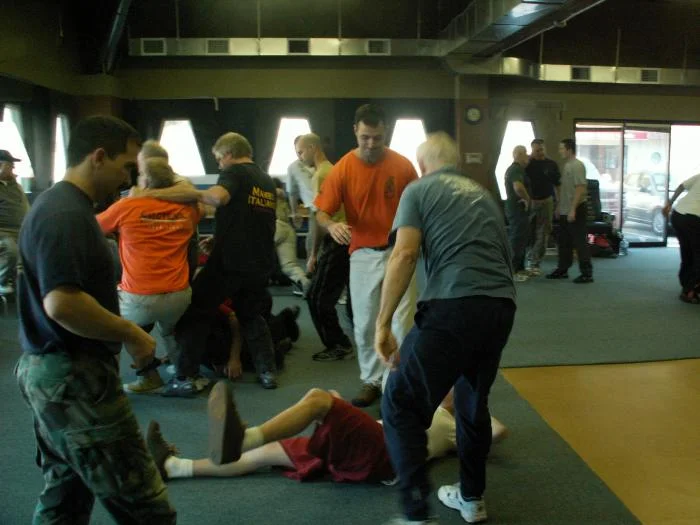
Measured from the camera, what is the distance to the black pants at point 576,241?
730 centimetres

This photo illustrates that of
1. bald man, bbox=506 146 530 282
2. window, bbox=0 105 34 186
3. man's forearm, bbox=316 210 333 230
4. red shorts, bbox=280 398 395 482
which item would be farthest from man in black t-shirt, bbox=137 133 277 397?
bald man, bbox=506 146 530 282

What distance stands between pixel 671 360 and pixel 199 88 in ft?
24.4

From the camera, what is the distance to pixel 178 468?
2.70 meters

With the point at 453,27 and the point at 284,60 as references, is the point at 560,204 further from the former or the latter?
the point at 284,60

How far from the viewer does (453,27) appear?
8609 mm

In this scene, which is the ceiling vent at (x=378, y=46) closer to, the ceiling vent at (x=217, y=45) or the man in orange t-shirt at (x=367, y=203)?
the ceiling vent at (x=217, y=45)

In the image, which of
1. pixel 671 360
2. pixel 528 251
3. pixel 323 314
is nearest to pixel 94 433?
pixel 323 314

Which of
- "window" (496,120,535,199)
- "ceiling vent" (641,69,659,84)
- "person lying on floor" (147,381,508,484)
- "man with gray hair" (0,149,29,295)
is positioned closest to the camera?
"person lying on floor" (147,381,508,484)

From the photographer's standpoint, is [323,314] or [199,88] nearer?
[323,314]

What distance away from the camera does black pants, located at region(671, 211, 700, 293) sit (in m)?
6.10

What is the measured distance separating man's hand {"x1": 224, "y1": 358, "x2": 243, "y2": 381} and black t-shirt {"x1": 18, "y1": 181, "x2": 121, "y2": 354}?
2305mm

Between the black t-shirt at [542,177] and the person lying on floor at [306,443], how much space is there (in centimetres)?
553

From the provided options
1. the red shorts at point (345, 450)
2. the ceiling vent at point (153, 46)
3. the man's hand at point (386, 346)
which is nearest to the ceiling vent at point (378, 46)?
the ceiling vent at point (153, 46)

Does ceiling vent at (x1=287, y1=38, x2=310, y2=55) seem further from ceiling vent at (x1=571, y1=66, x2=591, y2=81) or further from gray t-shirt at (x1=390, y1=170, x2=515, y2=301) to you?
gray t-shirt at (x1=390, y1=170, x2=515, y2=301)
